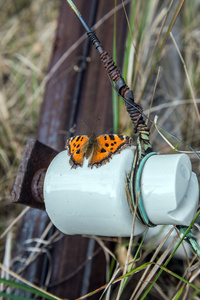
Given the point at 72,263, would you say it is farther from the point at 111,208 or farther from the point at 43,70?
the point at 43,70

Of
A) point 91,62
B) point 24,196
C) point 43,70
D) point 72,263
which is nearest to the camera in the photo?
point 24,196

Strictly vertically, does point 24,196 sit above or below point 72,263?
above

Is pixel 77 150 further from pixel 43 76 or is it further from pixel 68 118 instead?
pixel 43 76

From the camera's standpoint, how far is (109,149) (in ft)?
1.76

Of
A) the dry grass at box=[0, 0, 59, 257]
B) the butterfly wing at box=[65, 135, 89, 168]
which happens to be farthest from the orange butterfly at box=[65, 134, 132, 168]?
the dry grass at box=[0, 0, 59, 257]

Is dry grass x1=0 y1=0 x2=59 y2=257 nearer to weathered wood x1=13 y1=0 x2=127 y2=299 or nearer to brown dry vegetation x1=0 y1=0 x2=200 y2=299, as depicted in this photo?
brown dry vegetation x1=0 y1=0 x2=200 y2=299

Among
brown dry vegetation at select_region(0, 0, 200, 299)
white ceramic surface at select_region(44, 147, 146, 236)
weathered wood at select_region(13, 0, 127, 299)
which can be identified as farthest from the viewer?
brown dry vegetation at select_region(0, 0, 200, 299)

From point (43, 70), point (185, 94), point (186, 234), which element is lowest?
point (186, 234)

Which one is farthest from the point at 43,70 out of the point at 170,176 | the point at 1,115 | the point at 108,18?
the point at 170,176

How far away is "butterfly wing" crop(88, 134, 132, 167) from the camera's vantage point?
0.52 metres

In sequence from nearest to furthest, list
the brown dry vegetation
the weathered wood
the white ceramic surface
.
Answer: the white ceramic surface → the weathered wood → the brown dry vegetation

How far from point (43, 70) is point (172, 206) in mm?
1171

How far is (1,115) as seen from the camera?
52.9 inches

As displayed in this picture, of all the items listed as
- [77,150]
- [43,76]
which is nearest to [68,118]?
[77,150]
